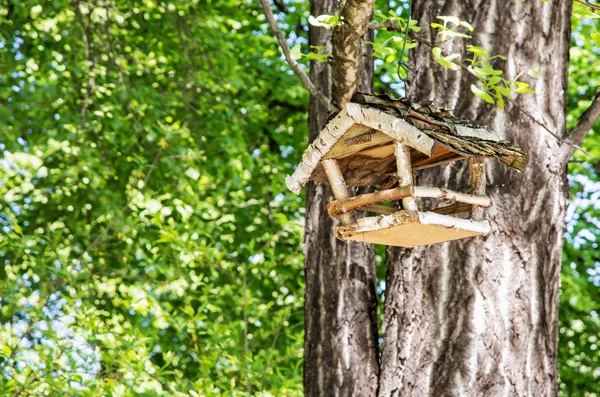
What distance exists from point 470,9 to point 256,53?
3.67 metres

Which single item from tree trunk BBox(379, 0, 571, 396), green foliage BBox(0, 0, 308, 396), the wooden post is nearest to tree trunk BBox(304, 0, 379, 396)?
tree trunk BBox(379, 0, 571, 396)

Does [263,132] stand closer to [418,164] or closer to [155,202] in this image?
[155,202]

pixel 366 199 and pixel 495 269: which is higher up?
pixel 366 199

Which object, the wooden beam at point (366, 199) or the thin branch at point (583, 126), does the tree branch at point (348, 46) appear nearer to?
the wooden beam at point (366, 199)

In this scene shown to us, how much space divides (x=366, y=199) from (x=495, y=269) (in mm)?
843

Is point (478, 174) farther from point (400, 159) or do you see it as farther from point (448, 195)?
point (400, 159)

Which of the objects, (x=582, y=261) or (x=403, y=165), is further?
(x=582, y=261)

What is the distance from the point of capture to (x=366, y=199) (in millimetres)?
2018

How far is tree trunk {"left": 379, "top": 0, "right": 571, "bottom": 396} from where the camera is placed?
2600 mm

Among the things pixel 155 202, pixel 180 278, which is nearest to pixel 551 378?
pixel 180 278

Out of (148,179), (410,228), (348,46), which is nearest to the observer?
(410,228)

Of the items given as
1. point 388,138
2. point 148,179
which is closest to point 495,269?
point 388,138

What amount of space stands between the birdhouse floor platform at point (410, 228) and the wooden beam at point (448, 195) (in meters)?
0.06

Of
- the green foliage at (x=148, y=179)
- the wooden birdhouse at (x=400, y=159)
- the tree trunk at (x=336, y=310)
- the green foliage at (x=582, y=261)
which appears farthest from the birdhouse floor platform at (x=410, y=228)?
the green foliage at (x=582, y=261)
